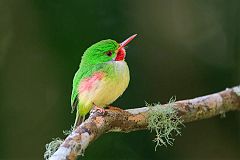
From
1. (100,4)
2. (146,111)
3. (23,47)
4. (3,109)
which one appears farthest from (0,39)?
(146,111)

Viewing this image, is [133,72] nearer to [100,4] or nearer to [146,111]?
[100,4]

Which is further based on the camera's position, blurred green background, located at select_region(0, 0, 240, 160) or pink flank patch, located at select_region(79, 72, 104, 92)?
blurred green background, located at select_region(0, 0, 240, 160)

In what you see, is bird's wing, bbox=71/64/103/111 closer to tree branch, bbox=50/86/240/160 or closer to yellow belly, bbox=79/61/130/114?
yellow belly, bbox=79/61/130/114

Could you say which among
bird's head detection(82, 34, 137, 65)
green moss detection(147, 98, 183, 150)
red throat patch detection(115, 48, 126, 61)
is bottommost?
green moss detection(147, 98, 183, 150)

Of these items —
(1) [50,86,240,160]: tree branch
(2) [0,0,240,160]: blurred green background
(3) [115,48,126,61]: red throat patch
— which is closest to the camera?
(1) [50,86,240,160]: tree branch

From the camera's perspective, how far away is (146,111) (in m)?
2.68

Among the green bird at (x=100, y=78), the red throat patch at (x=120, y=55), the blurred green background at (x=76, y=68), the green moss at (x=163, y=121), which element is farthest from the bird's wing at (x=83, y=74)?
the blurred green background at (x=76, y=68)

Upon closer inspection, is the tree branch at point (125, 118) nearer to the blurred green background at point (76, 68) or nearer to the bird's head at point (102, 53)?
the bird's head at point (102, 53)

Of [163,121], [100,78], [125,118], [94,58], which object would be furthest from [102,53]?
[163,121]

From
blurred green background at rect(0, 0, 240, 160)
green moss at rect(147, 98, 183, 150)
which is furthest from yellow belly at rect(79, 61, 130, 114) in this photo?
blurred green background at rect(0, 0, 240, 160)

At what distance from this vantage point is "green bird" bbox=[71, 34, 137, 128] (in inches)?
98.2

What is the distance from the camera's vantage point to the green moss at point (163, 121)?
2.67 m

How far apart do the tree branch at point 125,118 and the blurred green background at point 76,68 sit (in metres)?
1.15

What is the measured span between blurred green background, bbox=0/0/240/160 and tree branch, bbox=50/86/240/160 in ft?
3.79
